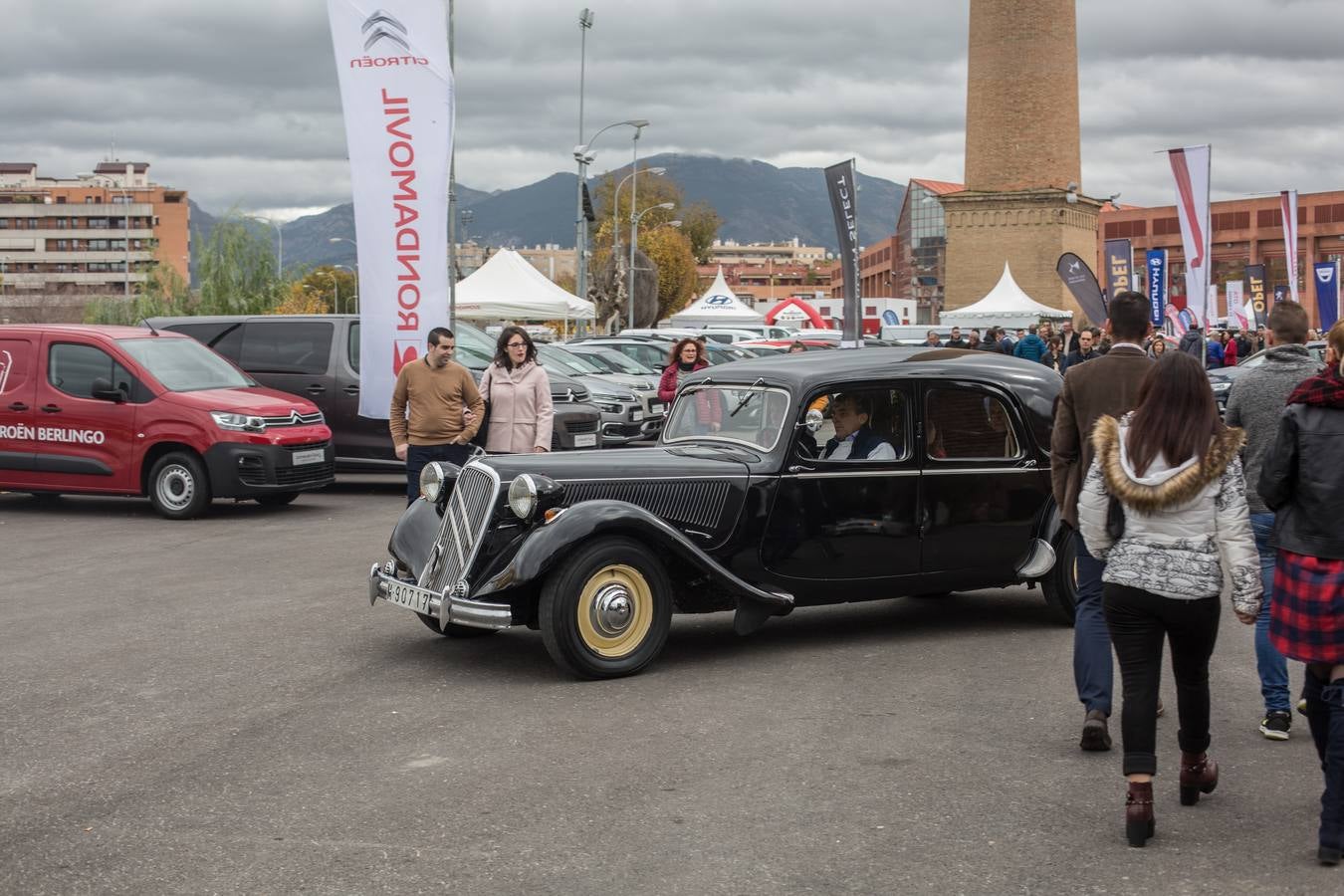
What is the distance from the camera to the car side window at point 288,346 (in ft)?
58.8

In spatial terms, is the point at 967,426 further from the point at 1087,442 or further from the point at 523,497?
the point at 523,497

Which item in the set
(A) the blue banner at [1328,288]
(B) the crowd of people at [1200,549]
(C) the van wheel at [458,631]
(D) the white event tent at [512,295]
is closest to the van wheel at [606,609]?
(C) the van wheel at [458,631]

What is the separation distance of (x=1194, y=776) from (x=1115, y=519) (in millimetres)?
1032

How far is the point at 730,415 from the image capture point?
8.71m

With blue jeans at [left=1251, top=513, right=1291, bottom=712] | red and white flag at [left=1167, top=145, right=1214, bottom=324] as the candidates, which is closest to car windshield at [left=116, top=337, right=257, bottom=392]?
blue jeans at [left=1251, top=513, right=1291, bottom=712]

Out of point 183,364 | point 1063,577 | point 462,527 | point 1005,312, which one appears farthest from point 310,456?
point 1005,312

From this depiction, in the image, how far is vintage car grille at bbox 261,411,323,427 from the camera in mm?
15263

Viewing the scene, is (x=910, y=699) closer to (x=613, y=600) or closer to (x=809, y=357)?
(x=613, y=600)

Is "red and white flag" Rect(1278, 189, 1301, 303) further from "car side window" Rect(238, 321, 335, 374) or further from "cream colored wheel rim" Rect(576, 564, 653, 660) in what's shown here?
"cream colored wheel rim" Rect(576, 564, 653, 660)

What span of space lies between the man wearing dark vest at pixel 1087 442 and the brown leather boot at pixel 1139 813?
1.12 metres

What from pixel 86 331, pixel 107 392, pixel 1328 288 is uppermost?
pixel 1328 288

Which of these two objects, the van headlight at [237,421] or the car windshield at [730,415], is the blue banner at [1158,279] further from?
the car windshield at [730,415]

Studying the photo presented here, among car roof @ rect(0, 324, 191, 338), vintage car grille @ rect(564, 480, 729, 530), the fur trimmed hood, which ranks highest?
car roof @ rect(0, 324, 191, 338)

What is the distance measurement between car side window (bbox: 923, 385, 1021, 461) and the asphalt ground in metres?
1.11
